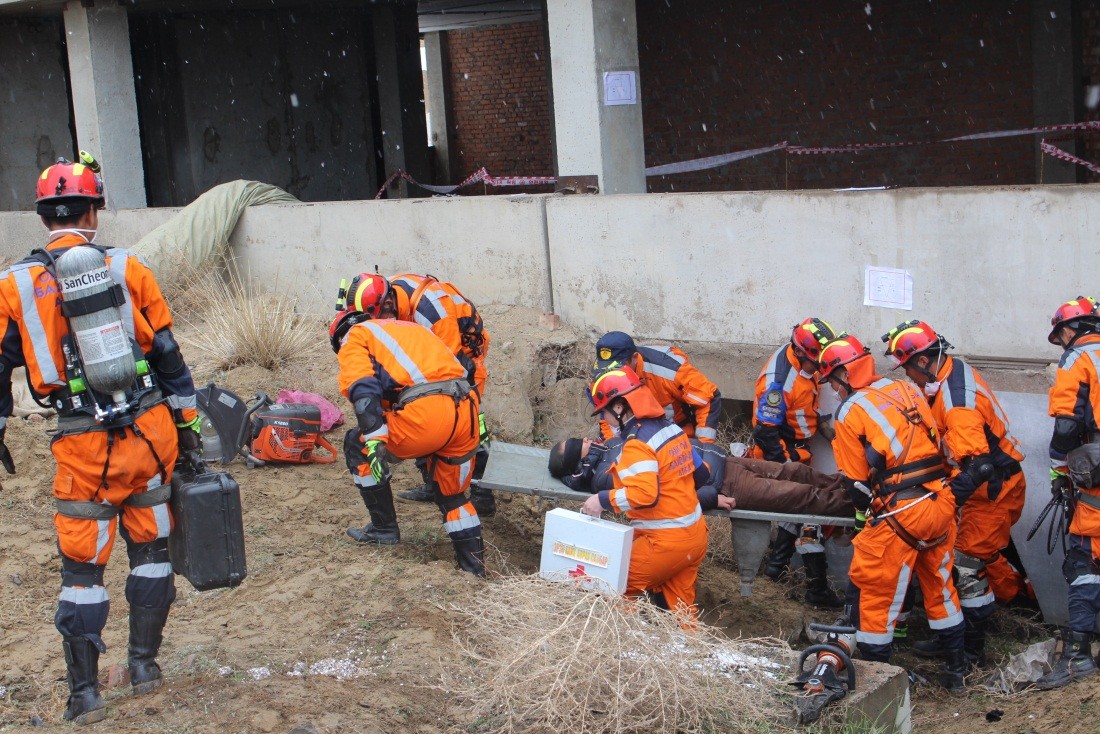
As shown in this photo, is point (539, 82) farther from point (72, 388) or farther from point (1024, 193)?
point (72, 388)

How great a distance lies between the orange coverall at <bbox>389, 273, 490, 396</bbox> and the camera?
266 inches

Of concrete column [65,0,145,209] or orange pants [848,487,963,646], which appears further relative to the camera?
concrete column [65,0,145,209]

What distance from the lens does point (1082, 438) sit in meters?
5.48

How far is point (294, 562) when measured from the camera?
624cm

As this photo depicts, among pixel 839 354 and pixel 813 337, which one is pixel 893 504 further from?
pixel 813 337

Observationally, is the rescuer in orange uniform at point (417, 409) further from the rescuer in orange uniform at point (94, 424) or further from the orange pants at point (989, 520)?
the orange pants at point (989, 520)

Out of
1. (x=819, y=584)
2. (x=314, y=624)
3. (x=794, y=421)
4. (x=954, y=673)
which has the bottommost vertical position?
(x=954, y=673)

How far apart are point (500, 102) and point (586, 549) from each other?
1800 cm

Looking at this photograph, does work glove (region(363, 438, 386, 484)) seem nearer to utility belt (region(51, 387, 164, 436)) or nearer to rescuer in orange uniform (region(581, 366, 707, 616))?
rescuer in orange uniform (region(581, 366, 707, 616))

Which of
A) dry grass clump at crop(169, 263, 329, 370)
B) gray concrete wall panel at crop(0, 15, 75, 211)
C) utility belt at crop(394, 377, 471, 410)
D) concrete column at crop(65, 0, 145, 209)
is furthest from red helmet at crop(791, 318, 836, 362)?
gray concrete wall panel at crop(0, 15, 75, 211)

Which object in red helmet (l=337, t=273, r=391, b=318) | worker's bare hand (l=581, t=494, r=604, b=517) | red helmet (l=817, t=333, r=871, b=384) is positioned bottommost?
worker's bare hand (l=581, t=494, r=604, b=517)

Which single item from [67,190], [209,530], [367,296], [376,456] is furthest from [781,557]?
[67,190]

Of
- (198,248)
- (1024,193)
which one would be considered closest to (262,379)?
(198,248)

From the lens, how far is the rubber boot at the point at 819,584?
680cm
